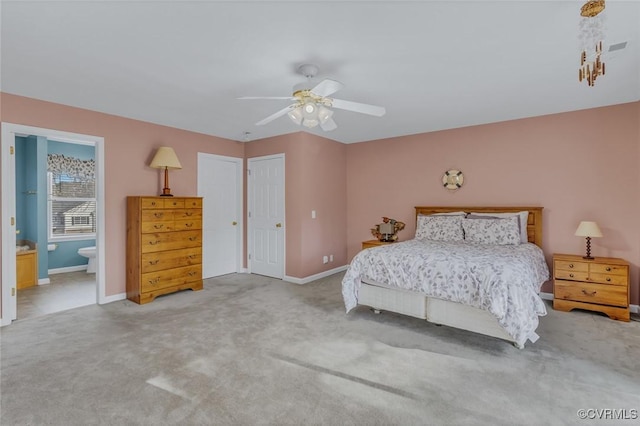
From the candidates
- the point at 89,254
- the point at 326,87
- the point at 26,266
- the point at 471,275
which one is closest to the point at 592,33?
the point at 326,87

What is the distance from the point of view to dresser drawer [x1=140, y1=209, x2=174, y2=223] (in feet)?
12.8

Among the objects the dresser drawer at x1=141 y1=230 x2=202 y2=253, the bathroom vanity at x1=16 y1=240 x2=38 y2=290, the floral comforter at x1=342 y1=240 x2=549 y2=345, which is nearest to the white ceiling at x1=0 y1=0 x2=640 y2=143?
the dresser drawer at x1=141 y1=230 x2=202 y2=253

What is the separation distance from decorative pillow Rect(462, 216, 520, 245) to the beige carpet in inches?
38.0

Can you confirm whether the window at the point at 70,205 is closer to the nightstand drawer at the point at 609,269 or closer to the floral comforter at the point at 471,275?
the floral comforter at the point at 471,275

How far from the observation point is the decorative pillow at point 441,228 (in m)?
4.27

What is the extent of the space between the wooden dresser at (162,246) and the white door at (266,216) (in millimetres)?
1168

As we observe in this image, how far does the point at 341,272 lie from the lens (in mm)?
5715

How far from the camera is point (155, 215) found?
403 centimetres

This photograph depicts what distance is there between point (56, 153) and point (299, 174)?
4431 millimetres

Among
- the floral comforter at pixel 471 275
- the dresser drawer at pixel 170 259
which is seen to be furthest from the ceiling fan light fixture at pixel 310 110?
the dresser drawer at pixel 170 259

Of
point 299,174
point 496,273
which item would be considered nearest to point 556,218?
point 496,273

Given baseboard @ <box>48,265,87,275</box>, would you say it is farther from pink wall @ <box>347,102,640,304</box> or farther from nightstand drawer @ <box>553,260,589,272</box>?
nightstand drawer @ <box>553,260,589,272</box>

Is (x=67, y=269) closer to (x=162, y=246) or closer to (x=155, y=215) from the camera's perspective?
(x=162, y=246)

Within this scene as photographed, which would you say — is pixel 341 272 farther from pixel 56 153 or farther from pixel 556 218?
pixel 56 153
